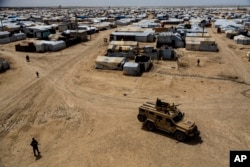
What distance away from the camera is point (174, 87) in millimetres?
31953

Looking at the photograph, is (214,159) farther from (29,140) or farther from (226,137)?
(29,140)

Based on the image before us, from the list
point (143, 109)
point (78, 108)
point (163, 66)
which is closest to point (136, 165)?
point (143, 109)

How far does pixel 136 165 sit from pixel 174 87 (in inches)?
658

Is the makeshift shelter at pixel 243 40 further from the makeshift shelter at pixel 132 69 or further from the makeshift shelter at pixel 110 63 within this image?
the makeshift shelter at pixel 132 69

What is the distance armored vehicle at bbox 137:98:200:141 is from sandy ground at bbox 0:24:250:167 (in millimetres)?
715

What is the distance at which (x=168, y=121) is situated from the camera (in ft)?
65.9

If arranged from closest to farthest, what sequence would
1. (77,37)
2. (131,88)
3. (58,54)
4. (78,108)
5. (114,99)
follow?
(78,108)
(114,99)
(131,88)
(58,54)
(77,37)

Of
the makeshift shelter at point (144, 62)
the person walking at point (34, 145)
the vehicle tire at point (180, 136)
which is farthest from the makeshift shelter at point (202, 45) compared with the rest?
the person walking at point (34, 145)

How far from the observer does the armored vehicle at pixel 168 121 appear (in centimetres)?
1955

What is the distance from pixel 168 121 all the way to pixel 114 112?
7175 mm

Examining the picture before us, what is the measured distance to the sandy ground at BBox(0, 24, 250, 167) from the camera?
1841 centimetres

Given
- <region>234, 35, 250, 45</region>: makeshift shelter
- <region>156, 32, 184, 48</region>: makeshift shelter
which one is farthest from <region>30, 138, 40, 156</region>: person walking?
<region>234, 35, 250, 45</region>: makeshift shelter

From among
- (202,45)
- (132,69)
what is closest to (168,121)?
(132,69)

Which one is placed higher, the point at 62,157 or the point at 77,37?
the point at 77,37
